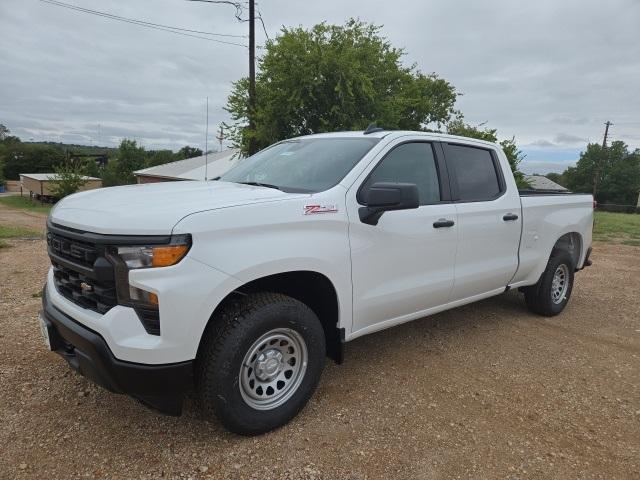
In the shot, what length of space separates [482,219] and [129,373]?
306 centimetres

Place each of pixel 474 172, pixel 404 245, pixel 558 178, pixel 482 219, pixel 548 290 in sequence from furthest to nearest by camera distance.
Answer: pixel 558 178, pixel 548 290, pixel 474 172, pixel 482 219, pixel 404 245

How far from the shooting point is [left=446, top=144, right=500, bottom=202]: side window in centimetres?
410

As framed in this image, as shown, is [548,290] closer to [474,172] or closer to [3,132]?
[474,172]

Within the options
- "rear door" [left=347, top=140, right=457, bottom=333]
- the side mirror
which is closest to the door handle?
"rear door" [left=347, top=140, right=457, bottom=333]

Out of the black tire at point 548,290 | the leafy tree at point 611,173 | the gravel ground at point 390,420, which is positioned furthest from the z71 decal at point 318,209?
the leafy tree at point 611,173

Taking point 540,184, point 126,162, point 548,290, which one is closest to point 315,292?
point 548,290

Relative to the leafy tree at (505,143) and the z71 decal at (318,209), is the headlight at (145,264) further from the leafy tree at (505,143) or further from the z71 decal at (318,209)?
the leafy tree at (505,143)

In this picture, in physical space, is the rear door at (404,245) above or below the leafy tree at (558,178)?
below

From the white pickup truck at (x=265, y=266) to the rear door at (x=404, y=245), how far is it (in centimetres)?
1

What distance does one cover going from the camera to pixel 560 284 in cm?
554

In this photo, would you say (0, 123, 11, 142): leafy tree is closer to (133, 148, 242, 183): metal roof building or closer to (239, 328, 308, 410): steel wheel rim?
(133, 148, 242, 183): metal roof building

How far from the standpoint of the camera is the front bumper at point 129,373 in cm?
237

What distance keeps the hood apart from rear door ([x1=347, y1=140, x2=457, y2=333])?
0.60 metres

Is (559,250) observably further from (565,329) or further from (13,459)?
(13,459)
